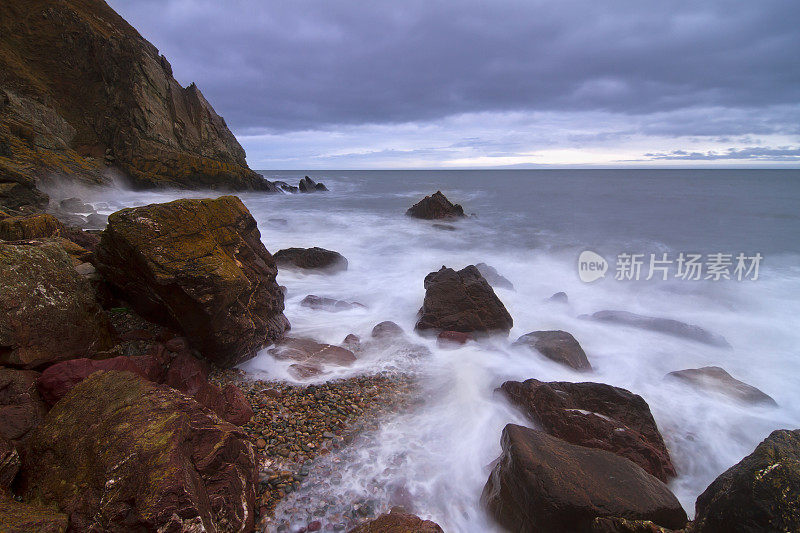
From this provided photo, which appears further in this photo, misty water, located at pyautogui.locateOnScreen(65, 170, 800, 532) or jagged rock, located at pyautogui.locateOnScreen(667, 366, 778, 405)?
jagged rock, located at pyautogui.locateOnScreen(667, 366, 778, 405)

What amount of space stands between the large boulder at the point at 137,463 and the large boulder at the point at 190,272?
1.36m

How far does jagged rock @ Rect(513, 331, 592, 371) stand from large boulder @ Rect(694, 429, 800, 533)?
11.9ft

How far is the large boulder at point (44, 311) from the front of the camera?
3.43 meters

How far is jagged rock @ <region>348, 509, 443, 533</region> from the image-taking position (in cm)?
286

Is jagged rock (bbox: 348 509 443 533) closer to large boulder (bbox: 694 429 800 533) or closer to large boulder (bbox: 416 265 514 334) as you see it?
large boulder (bbox: 694 429 800 533)

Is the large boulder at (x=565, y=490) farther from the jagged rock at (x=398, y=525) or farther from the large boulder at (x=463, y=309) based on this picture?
the large boulder at (x=463, y=309)

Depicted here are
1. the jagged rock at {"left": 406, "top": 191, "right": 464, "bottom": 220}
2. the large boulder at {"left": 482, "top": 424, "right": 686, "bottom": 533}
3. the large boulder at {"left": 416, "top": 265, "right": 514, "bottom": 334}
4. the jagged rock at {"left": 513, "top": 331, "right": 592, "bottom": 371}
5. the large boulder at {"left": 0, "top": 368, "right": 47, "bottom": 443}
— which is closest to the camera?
the large boulder at {"left": 0, "top": 368, "right": 47, "bottom": 443}

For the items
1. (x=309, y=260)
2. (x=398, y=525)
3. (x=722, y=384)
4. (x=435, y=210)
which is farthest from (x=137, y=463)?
(x=435, y=210)

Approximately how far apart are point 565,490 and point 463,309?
15.0 feet

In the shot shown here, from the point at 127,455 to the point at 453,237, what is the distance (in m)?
17.9

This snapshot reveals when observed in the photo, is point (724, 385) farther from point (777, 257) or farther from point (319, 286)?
point (777, 257)

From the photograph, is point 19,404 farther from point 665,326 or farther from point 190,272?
point 665,326

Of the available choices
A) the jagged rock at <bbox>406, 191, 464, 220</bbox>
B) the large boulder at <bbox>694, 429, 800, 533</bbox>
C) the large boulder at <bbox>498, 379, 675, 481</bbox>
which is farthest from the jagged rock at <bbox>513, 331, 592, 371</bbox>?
the jagged rock at <bbox>406, 191, 464, 220</bbox>

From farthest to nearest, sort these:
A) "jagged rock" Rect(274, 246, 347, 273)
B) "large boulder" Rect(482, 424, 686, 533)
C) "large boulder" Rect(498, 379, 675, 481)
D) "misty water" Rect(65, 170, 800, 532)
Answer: "jagged rock" Rect(274, 246, 347, 273) < "large boulder" Rect(498, 379, 675, 481) < "misty water" Rect(65, 170, 800, 532) < "large boulder" Rect(482, 424, 686, 533)
